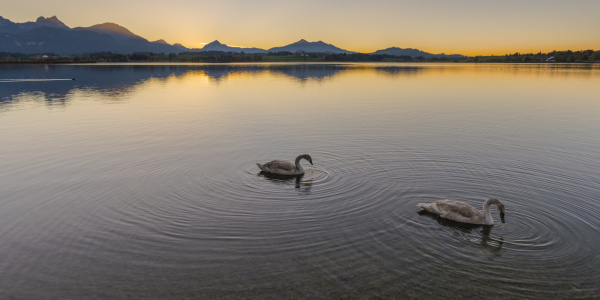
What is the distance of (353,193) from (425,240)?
17.5 ft

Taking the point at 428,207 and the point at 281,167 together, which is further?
the point at 281,167

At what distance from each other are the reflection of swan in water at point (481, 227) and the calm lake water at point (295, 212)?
9 centimetres

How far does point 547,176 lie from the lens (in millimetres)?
22016

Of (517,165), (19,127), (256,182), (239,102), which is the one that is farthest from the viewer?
(239,102)

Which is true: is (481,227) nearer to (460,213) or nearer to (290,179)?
(460,213)

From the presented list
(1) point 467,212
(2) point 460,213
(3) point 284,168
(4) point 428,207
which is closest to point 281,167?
(3) point 284,168

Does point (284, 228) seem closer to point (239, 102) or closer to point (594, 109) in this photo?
point (239, 102)

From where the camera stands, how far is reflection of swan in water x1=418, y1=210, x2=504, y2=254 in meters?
14.3

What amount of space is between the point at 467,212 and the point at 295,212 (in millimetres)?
7621

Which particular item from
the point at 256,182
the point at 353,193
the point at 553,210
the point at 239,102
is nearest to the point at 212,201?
the point at 256,182

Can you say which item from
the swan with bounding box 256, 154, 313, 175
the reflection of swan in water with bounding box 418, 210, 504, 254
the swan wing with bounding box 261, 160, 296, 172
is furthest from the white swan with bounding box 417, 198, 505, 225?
the swan wing with bounding box 261, 160, 296, 172

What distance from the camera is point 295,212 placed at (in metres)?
17.0

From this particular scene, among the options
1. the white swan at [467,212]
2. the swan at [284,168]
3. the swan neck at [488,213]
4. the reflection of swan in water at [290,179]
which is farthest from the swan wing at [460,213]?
the swan at [284,168]

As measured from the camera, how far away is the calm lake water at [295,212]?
38.8 ft
